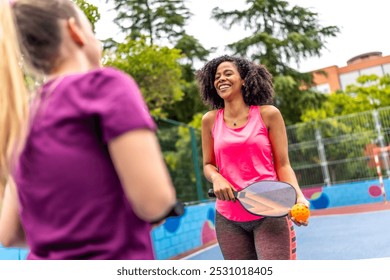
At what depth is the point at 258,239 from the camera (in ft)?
4.48

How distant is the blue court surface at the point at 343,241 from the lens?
12.8 feet

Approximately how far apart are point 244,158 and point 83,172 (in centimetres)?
91

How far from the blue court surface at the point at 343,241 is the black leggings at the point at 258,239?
2.40 meters

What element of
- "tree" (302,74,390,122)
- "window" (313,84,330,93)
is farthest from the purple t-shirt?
"window" (313,84,330,93)

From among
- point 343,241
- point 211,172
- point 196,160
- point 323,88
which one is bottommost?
point 343,241

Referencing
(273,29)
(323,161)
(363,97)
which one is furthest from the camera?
(363,97)

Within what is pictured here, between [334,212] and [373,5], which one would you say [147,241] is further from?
[334,212]

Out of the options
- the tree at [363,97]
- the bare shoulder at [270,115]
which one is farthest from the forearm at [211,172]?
the tree at [363,97]

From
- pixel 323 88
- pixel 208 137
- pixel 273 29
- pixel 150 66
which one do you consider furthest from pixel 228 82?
pixel 323 88

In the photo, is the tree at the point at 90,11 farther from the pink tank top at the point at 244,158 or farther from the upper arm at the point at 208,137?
the pink tank top at the point at 244,158

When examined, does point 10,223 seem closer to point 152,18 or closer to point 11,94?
point 11,94

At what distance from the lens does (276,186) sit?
132cm

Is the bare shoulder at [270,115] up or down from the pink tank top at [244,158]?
up

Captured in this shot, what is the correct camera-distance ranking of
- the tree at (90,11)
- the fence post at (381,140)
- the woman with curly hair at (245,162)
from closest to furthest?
the woman with curly hair at (245,162), the tree at (90,11), the fence post at (381,140)
